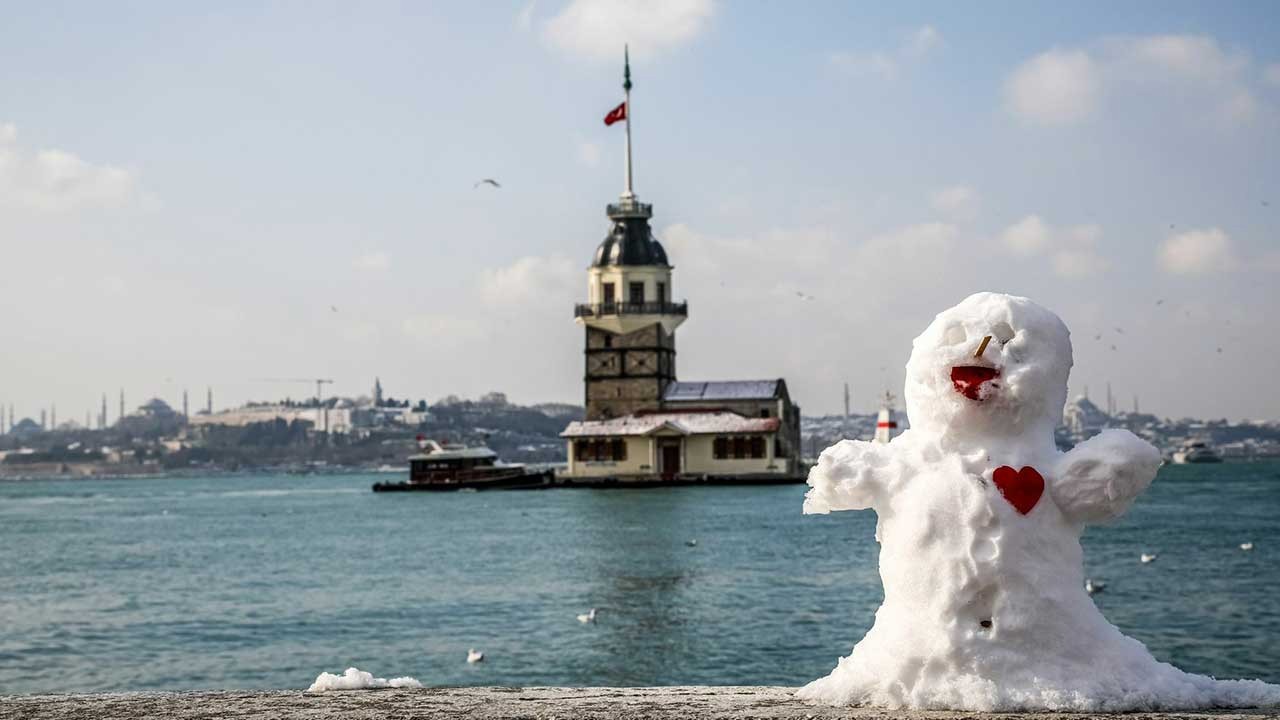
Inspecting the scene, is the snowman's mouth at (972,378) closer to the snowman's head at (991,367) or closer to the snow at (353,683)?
the snowman's head at (991,367)

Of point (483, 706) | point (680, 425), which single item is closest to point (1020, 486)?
point (483, 706)

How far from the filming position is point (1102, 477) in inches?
239

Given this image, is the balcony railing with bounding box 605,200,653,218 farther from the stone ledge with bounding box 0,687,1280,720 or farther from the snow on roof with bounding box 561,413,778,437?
the stone ledge with bounding box 0,687,1280,720

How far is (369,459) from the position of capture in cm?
17050

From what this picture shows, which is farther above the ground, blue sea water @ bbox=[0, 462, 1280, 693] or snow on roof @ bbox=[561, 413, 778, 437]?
snow on roof @ bbox=[561, 413, 778, 437]

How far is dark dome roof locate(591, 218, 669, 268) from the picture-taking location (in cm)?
6838

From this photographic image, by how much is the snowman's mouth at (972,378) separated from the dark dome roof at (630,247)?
2448 inches

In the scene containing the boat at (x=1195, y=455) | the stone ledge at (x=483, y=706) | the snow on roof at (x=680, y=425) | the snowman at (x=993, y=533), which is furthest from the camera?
the boat at (x=1195, y=455)

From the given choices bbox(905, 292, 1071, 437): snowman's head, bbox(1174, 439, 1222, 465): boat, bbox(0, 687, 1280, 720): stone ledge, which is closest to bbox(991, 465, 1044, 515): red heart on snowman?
bbox(905, 292, 1071, 437): snowman's head

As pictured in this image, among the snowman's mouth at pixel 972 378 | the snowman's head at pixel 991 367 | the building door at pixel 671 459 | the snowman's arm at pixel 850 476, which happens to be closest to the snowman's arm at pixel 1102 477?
the snowman's head at pixel 991 367

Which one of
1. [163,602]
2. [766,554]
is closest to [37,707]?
[163,602]

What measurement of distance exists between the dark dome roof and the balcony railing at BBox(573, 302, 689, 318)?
1.80 m

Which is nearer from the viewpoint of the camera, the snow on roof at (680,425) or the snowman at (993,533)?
the snowman at (993,533)

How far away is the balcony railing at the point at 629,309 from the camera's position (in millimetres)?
67500
